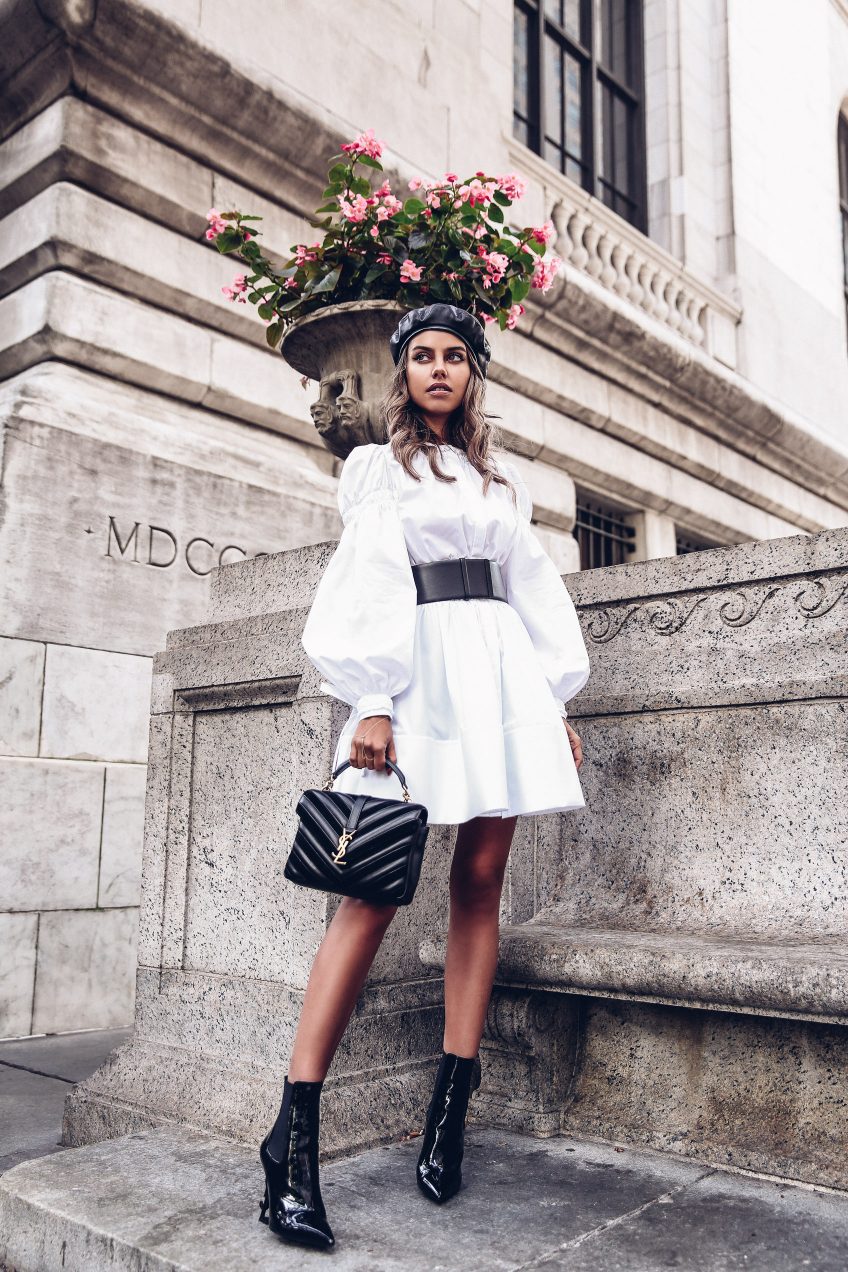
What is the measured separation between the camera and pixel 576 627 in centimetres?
304

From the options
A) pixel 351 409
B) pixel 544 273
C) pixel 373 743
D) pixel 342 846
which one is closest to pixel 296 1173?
pixel 342 846

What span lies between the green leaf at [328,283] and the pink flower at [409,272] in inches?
9.4

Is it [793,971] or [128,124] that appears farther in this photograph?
[128,124]

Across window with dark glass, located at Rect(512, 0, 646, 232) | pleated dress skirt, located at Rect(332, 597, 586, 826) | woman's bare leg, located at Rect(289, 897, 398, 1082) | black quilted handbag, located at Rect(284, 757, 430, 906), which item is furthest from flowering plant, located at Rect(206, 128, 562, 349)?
window with dark glass, located at Rect(512, 0, 646, 232)

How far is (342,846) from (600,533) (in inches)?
319

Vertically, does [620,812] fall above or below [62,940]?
above

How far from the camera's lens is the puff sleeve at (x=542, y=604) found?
9.82ft

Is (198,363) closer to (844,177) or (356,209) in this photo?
(356,209)

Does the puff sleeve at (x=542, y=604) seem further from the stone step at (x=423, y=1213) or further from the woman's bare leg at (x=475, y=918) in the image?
the stone step at (x=423, y=1213)

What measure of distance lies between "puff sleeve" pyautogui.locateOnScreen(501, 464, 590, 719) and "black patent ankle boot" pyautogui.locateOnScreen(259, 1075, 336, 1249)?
3.79ft

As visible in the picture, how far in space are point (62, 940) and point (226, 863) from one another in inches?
86.0

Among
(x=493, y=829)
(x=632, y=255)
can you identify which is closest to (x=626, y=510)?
(x=632, y=255)

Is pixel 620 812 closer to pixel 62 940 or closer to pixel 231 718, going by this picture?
pixel 231 718

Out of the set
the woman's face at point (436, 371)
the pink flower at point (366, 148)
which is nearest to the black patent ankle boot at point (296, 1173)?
the woman's face at point (436, 371)
